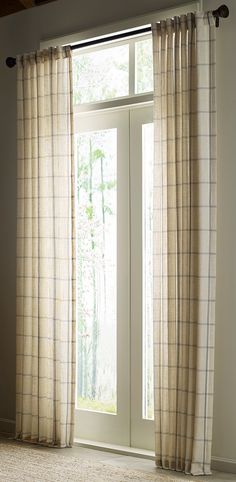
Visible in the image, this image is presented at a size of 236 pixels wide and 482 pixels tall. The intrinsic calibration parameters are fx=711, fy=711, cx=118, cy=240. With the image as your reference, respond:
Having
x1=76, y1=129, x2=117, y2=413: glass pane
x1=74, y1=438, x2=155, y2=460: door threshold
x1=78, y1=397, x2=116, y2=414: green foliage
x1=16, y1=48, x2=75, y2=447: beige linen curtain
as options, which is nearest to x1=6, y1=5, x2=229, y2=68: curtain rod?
x1=16, y1=48, x2=75, y2=447: beige linen curtain

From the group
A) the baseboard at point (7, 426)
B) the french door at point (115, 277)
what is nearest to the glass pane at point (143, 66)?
the french door at point (115, 277)

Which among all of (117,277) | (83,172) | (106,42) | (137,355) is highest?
(106,42)

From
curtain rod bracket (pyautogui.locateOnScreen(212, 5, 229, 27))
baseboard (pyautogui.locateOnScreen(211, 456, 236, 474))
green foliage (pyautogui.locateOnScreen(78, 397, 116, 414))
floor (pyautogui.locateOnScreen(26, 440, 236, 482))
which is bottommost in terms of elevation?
floor (pyautogui.locateOnScreen(26, 440, 236, 482))

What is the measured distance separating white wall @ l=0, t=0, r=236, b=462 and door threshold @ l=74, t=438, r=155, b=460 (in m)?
0.50

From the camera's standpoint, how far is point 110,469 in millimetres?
4051

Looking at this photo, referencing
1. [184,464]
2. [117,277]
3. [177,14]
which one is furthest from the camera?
[117,277]

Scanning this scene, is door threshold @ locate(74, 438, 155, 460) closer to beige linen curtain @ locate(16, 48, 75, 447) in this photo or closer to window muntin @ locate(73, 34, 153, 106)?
beige linen curtain @ locate(16, 48, 75, 447)

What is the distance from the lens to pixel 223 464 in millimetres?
3980

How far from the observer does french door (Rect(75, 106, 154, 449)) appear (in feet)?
14.7

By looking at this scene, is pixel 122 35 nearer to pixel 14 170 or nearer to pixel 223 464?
pixel 14 170

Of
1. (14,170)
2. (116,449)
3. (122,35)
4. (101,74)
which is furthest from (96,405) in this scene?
(122,35)

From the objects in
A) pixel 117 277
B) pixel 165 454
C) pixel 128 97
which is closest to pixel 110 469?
pixel 165 454

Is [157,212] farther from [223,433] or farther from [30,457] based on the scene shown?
[30,457]

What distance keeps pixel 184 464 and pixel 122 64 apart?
98.5 inches
